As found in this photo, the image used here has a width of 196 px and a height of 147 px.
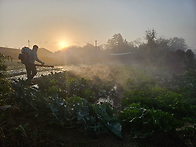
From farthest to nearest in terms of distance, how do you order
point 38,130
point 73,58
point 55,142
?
point 73,58
point 38,130
point 55,142

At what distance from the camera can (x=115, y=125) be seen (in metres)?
3.32

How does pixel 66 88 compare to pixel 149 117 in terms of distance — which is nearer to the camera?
pixel 149 117

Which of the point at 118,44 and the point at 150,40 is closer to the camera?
the point at 150,40

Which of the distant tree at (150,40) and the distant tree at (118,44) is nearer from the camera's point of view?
the distant tree at (150,40)

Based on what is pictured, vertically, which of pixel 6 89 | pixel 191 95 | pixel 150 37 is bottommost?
pixel 191 95

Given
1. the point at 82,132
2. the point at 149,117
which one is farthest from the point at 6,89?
the point at 149,117

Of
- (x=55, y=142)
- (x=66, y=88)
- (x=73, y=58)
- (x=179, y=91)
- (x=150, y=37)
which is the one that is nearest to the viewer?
(x=55, y=142)

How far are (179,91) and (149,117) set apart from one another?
5.83m

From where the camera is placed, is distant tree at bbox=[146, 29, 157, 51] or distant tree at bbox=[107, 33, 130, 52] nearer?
distant tree at bbox=[146, 29, 157, 51]

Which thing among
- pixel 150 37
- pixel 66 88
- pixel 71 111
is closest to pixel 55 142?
pixel 71 111

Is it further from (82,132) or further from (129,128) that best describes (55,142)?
(129,128)

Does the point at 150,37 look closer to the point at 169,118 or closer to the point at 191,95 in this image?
the point at 191,95

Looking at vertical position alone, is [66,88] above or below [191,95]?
above

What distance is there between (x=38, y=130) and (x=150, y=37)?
43.8 metres
